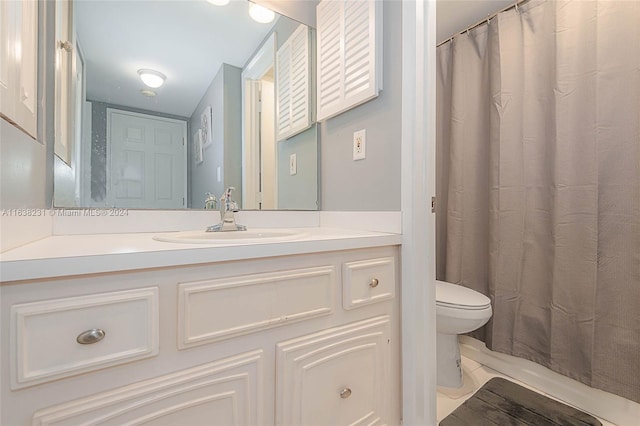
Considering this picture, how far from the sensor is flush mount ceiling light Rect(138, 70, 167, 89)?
3.66ft

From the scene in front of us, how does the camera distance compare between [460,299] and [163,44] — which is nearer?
[163,44]

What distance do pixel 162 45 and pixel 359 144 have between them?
88 cm

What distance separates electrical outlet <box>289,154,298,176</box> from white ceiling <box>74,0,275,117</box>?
1.63 feet

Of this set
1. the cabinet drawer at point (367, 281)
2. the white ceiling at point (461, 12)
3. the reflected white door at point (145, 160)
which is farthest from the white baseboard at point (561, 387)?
the white ceiling at point (461, 12)

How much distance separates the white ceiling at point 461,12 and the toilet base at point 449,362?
1849 millimetres

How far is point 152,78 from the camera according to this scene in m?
1.13

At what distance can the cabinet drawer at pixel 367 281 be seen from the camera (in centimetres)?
89

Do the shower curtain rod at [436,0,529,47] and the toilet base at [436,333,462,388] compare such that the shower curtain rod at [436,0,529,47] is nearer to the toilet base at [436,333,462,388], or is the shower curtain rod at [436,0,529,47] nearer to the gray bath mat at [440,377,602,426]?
the toilet base at [436,333,462,388]

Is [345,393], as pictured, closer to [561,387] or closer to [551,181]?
[561,387]

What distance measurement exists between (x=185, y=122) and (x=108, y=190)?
389mm

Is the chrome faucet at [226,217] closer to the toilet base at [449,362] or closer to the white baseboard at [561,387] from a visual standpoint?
the toilet base at [449,362]

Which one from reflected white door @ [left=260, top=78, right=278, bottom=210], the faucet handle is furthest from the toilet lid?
the faucet handle

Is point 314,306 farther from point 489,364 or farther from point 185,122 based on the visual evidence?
point 489,364

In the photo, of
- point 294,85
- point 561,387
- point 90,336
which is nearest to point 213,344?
point 90,336
